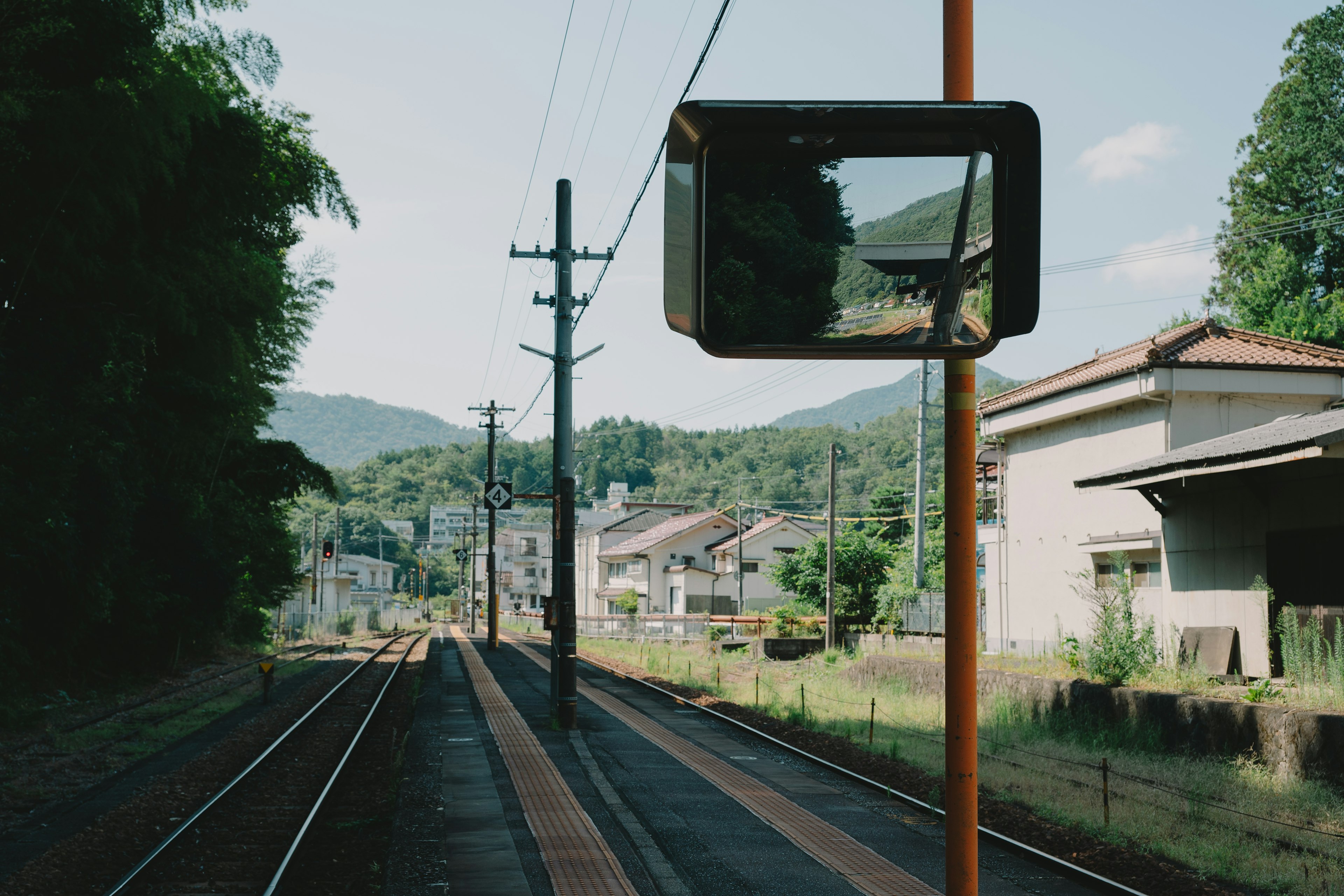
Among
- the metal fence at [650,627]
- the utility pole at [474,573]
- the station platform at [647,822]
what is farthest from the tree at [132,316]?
the utility pole at [474,573]

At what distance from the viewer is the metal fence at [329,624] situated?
46969 mm

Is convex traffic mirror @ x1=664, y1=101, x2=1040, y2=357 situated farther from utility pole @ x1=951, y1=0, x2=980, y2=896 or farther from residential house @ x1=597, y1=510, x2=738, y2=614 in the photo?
residential house @ x1=597, y1=510, x2=738, y2=614

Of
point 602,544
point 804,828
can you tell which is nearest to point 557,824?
Answer: point 804,828

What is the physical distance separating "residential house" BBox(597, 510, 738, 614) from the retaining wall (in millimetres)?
44619

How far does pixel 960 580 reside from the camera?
9.71 ft

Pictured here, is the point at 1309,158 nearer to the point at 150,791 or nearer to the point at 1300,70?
the point at 1300,70

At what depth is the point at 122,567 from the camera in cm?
1953

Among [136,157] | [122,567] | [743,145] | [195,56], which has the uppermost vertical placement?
[195,56]

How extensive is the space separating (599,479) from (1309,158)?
104 metres

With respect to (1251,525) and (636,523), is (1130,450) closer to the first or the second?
(1251,525)

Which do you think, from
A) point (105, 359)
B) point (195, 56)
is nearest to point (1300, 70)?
point (195, 56)

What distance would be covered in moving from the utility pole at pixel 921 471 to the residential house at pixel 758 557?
96.3ft

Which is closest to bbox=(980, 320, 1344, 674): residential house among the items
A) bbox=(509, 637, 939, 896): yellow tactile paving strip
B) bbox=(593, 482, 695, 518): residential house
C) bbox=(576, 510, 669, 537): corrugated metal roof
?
bbox=(509, 637, 939, 896): yellow tactile paving strip

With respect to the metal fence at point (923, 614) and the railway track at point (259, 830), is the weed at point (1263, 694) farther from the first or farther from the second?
the metal fence at point (923, 614)
